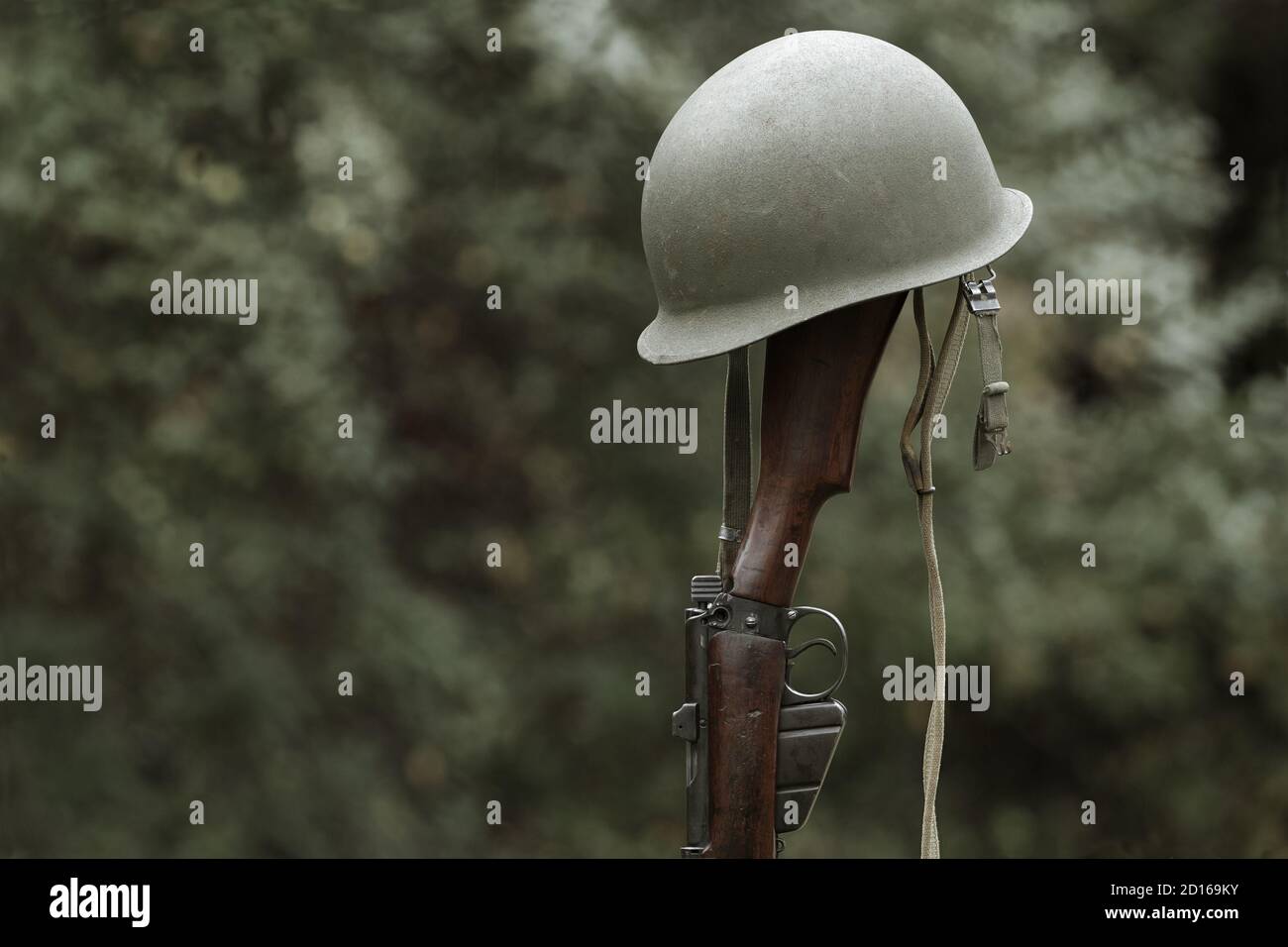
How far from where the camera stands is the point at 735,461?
245cm

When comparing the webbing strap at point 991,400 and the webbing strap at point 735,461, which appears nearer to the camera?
the webbing strap at point 991,400

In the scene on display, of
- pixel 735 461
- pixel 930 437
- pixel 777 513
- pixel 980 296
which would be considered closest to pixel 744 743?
pixel 777 513

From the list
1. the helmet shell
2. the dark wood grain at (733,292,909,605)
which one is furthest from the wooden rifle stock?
the helmet shell

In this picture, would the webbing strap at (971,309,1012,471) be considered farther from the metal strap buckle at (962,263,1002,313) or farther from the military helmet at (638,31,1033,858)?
the military helmet at (638,31,1033,858)

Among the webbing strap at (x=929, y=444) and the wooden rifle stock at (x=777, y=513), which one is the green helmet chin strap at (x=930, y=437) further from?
the wooden rifle stock at (x=777, y=513)

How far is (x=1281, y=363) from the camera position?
4.50 metres

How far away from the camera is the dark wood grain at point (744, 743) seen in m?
2.22

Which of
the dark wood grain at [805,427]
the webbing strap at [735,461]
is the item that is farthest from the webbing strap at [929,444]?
the webbing strap at [735,461]

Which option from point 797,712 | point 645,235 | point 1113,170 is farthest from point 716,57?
point 797,712

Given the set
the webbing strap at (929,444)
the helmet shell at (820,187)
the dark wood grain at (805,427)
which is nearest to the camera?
the helmet shell at (820,187)

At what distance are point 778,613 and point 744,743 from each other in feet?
0.73

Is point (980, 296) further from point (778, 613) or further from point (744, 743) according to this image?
point (744, 743)

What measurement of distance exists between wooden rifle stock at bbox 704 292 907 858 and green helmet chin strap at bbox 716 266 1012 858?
115 mm

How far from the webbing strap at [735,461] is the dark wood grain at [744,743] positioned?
0.20 metres
